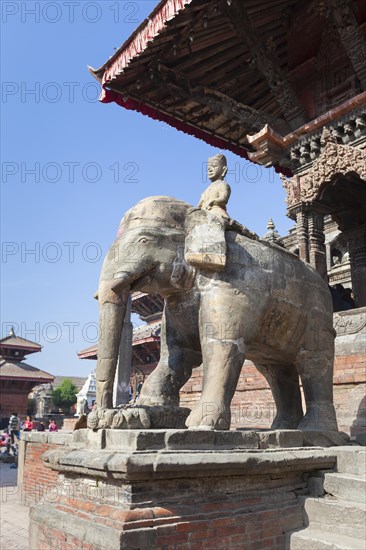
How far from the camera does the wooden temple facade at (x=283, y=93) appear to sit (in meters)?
8.59

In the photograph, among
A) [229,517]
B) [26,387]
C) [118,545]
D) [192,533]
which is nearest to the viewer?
[118,545]

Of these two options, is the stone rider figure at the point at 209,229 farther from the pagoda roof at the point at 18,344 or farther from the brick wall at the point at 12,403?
the pagoda roof at the point at 18,344

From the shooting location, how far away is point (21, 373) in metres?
34.8

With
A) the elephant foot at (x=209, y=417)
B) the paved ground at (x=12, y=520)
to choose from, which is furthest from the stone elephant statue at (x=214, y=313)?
the paved ground at (x=12, y=520)

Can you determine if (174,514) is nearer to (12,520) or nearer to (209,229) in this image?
(209,229)

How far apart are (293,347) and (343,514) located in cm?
138

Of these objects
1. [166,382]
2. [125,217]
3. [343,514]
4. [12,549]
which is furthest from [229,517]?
[12,549]

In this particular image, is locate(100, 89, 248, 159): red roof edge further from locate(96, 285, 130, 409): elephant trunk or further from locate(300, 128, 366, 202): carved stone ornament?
locate(96, 285, 130, 409): elephant trunk

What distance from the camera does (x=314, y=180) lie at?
30.3ft

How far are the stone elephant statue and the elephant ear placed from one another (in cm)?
5

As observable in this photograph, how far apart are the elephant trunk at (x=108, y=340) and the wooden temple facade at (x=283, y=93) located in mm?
3908

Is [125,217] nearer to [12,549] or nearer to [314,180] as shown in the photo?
[12,549]

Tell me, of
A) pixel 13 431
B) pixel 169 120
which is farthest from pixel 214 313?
pixel 13 431

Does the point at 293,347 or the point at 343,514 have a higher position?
the point at 293,347
